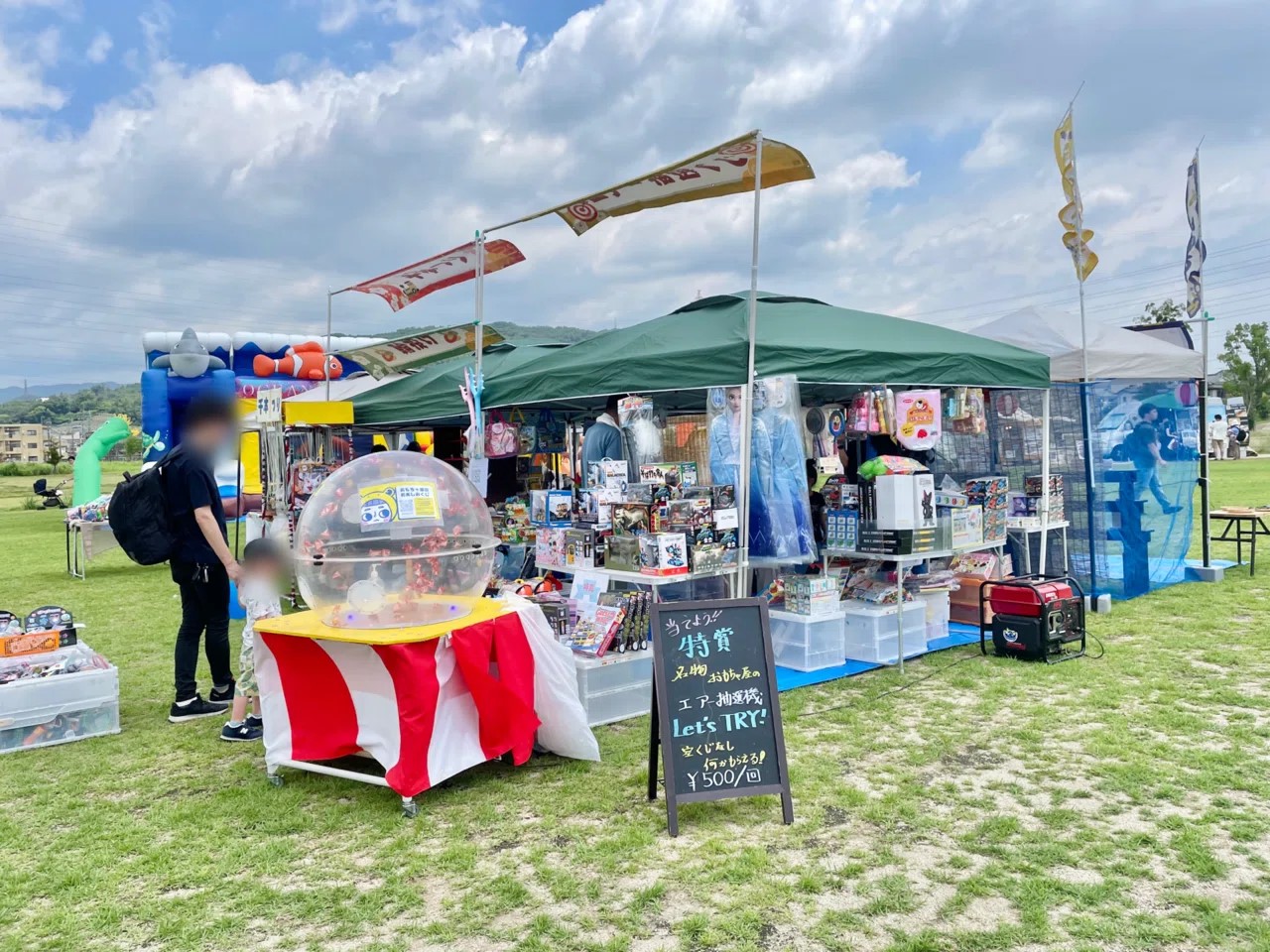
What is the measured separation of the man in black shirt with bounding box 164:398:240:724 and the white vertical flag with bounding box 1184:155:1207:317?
862 centimetres

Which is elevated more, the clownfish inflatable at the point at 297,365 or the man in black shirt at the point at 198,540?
the clownfish inflatable at the point at 297,365

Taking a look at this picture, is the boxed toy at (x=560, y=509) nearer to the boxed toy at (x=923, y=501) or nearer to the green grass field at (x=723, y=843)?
the green grass field at (x=723, y=843)

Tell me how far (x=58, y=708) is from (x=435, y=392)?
12.0 ft

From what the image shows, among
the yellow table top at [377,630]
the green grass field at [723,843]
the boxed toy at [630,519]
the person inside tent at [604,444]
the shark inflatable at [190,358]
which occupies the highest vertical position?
the shark inflatable at [190,358]

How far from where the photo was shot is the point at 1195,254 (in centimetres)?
866

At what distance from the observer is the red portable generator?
211 inches

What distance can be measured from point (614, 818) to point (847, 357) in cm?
299

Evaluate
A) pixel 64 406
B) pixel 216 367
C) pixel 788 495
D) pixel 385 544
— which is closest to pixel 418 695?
pixel 385 544

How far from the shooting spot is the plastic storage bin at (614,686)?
14.3 ft

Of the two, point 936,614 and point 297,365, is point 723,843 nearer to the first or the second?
point 936,614

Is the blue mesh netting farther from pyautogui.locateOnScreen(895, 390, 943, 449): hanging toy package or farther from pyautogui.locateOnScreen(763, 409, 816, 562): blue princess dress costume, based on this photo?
pyautogui.locateOnScreen(763, 409, 816, 562): blue princess dress costume

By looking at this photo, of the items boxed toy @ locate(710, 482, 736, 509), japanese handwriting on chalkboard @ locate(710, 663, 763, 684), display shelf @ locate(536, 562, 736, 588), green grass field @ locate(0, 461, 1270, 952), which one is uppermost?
boxed toy @ locate(710, 482, 736, 509)

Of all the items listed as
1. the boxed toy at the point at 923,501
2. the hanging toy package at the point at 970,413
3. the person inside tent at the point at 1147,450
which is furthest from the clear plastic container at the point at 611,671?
the person inside tent at the point at 1147,450

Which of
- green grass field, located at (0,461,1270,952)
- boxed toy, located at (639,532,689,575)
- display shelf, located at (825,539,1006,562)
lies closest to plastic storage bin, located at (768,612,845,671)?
display shelf, located at (825,539,1006,562)
